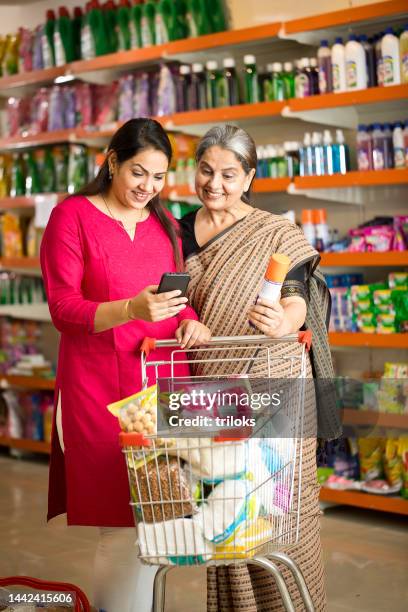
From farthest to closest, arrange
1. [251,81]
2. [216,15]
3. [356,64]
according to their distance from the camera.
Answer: [216,15]
[251,81]
[356,64]

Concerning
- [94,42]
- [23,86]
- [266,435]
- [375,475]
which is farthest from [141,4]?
[266,435]

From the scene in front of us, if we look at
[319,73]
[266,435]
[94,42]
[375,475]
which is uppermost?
[94,42]

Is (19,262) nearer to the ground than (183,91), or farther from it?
nearer to the ground

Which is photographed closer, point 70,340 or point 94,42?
point 70,340

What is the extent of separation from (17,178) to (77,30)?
1101 mm

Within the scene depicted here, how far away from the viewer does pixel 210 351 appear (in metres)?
2.83

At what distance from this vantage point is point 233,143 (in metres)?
2.81

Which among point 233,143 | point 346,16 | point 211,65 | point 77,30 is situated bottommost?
point 233,143

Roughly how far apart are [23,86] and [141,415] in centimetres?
517

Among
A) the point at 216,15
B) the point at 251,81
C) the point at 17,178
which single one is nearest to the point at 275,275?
the point at 251,81

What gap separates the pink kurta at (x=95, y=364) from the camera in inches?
107

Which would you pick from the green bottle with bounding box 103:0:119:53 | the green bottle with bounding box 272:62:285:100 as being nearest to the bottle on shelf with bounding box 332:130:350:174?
the green bottle with bounding box 272:62:285:100

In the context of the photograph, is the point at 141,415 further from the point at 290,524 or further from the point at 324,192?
the point at 324,192

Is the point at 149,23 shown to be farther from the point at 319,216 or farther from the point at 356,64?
the point at 319,216
